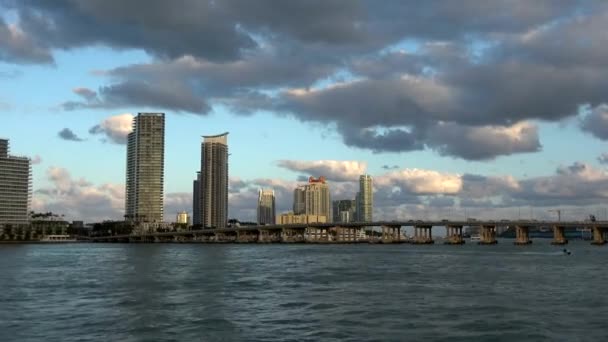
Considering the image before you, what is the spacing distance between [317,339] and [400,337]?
4.85 metres

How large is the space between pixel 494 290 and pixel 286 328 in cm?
2963

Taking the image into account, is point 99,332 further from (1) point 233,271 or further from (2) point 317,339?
(1) point 233,271

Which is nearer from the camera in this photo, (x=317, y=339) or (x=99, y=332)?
(x=317, y=339)

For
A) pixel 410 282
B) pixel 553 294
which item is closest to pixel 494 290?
pixel 553 294

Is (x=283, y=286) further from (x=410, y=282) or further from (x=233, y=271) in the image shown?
(x=233, y=271)

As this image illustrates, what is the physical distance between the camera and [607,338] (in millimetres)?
37094

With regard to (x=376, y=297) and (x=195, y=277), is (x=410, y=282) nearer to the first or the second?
(x=376, y=297)

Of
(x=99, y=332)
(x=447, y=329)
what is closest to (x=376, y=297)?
(x=447, y=329)

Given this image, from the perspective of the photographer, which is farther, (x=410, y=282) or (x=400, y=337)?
(x=410, y=282)

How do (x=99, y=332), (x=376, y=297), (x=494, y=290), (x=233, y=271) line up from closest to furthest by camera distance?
1. (x=99, y=332)
2. (x=376, y=297)
3. (x=494, y=290)
4. (x=233, y=271)

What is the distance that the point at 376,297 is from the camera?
57.3m

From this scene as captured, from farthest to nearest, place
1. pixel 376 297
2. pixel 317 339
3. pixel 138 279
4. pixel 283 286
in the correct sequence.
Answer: pixel 138 279, pixel 283 286, pixel 376 297, pixel 317 339

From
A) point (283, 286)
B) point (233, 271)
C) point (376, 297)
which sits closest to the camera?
point (376, 297)

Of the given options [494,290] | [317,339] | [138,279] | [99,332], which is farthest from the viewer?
[138,279]
